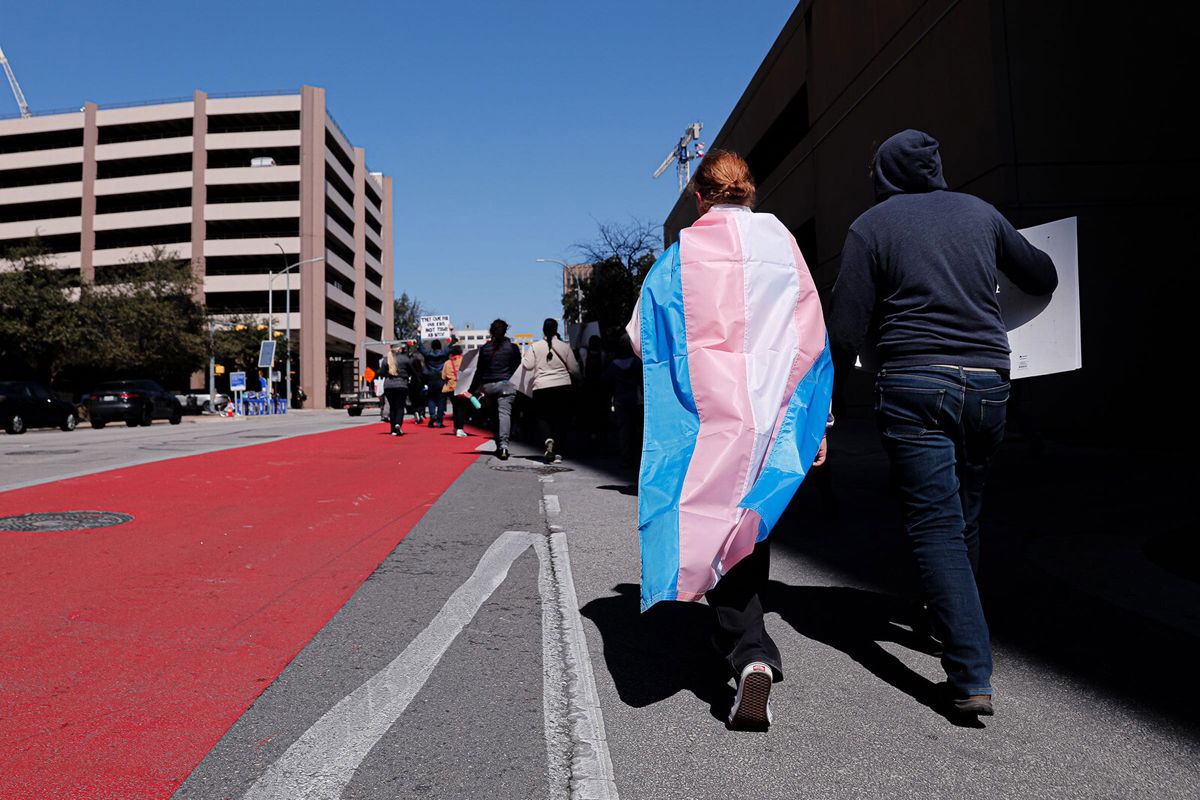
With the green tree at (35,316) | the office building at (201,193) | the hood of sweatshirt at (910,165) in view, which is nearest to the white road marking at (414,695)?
the hood of sweatshirt at (910,165)

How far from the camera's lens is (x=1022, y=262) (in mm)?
3100

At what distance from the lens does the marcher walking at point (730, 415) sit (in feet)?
9.12

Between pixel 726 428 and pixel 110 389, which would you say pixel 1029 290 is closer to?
pixel 726 428

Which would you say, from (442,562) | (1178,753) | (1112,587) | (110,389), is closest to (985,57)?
(1112,587)

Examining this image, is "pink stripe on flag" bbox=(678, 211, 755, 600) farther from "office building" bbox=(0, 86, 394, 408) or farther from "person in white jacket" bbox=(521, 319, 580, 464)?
"office building" bbox=(0, 86, 394, 408)

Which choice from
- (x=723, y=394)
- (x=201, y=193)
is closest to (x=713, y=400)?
(x=723, y=394)

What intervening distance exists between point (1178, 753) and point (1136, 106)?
13295mm

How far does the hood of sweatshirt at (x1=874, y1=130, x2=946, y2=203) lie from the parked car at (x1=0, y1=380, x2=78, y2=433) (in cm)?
2463

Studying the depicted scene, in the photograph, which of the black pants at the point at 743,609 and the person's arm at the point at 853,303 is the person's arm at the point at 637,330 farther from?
the black pants at the point at 743,609

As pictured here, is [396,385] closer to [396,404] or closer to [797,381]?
[396,404]

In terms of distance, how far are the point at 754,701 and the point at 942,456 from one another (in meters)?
1.02

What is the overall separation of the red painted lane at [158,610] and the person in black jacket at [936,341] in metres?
2.32

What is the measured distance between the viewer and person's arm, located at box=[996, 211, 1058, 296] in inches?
121

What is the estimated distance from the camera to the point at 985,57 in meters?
13.3
